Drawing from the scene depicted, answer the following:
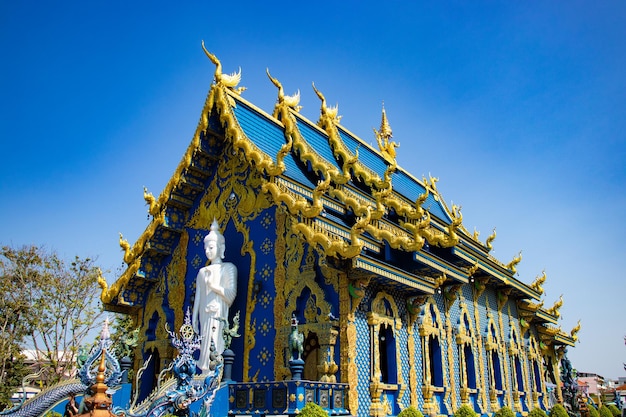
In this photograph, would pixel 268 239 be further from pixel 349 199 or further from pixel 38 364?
pixel 38 364

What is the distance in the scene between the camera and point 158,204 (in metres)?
13.4

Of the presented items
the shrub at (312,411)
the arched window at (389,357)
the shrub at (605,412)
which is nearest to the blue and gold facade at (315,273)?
the arched window at (389,357)

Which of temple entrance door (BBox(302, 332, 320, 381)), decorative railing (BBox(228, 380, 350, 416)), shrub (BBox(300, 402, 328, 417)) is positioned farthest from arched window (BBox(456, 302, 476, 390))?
shrub (BBox(300, 402, 328, 417))

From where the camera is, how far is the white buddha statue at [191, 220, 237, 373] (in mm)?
11648

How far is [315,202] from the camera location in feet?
34.0

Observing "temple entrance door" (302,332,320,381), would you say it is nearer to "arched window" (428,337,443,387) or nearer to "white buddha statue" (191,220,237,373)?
"arched window" (428,337,443,387)

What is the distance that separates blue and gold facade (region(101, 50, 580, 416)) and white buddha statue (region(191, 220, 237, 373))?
397mm

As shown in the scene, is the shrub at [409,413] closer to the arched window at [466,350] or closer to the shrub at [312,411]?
the shrub at [312,411]

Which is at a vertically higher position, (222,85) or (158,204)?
(222,85)

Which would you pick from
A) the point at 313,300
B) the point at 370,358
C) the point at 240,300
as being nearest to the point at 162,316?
the point at 240,300

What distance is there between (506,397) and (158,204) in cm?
1145

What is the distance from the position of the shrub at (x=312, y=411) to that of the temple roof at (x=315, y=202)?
2431mm

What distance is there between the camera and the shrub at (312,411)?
840 centimetres

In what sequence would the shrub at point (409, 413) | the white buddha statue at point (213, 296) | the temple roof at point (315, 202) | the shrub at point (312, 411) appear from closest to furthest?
the shrub at point (312, 411), the shrub at point (409, 413), the temple roof at point (315, 202), the white buddha statue at point (213, 296)
